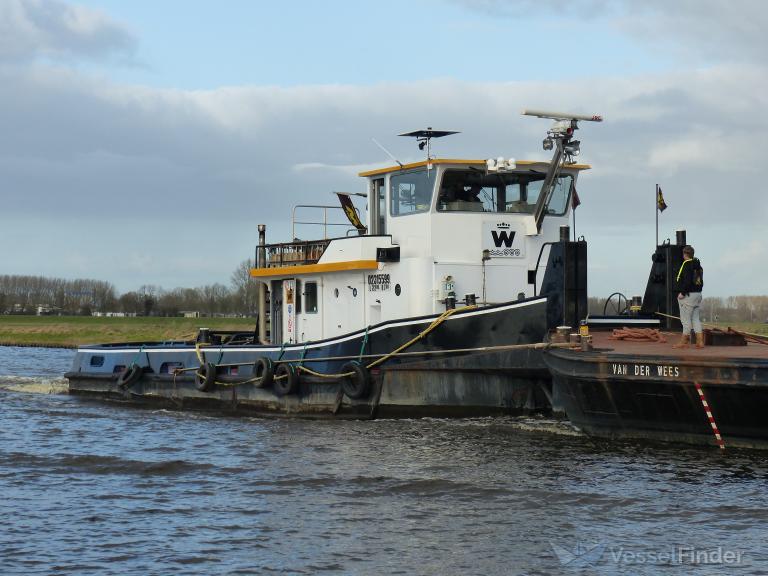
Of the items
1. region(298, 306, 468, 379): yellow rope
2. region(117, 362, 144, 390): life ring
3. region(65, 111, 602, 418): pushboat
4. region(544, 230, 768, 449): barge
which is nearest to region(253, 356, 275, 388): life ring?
region(65, 111, 602, 418): pushboat

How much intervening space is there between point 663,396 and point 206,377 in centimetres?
904

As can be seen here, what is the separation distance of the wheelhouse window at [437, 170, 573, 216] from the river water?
3642 mm

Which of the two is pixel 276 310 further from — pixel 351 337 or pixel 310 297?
pixel 351 337

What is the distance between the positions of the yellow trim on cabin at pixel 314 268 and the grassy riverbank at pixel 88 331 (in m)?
36.0

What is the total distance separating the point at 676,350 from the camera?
535 inches

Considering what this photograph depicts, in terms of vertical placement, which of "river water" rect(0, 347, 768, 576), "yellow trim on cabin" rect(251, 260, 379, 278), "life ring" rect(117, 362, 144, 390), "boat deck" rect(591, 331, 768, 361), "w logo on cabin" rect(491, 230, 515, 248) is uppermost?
"w logo on cabin" rect(491, 230, 515, 248)

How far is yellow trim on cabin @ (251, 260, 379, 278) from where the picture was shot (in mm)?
17625

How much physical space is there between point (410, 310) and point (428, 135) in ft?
9.65

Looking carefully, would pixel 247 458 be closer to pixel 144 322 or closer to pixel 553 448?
pixel 553 448

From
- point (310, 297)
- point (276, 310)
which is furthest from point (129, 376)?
point (310, 297)

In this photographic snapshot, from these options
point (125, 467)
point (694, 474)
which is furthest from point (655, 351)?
point (125, 467)

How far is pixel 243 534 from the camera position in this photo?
10492 mm

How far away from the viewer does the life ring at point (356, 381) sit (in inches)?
667

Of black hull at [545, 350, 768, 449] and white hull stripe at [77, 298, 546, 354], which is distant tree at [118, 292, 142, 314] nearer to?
white hull stripe at [77, 298, 546, 354]
